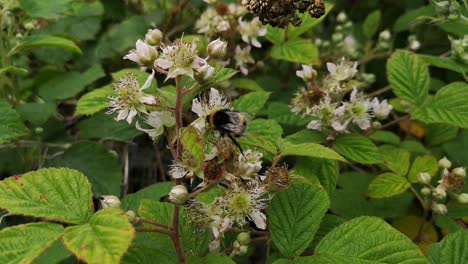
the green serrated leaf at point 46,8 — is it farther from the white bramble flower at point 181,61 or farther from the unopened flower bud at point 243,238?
the unopened flower bud at point 243,238

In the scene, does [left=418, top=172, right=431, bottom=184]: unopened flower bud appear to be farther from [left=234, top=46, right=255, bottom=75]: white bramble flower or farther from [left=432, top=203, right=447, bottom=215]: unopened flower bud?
[left=234, top=46, right=255, bottom=75]: white bramble flower

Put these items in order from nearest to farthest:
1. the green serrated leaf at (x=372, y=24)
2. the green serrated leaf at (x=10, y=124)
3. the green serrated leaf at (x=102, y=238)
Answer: the green serrated leaf at (x=102, y=238) < the green serrated leaf at (x=10, y=124) < the green serrated leaf at (x=372, y=24)

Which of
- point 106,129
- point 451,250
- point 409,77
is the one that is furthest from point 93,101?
point 451,250

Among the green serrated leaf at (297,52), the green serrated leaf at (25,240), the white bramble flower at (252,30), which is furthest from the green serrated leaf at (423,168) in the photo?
the green serrated leaf at (25,240)

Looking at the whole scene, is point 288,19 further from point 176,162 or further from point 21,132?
point 21,132

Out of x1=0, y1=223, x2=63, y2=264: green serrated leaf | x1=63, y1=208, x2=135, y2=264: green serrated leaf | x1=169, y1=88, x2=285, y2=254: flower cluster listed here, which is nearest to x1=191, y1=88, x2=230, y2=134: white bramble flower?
x1=169, y1=88, x2=285, y2=254: flower cluster

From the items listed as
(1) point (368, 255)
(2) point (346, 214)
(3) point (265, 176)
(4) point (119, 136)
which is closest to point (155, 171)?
(4) point (119, 136)
